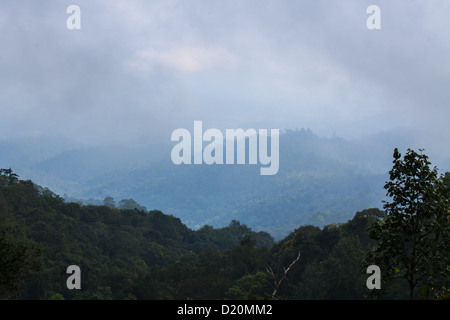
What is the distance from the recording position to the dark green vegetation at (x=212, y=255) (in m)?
9.58

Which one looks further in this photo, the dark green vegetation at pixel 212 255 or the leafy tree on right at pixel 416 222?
the dark green vegetation at pixel 212 255

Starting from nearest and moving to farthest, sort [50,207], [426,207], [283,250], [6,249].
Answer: [426,207], [6,249], [283,250], [50,207]

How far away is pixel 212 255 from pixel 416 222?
33886mm

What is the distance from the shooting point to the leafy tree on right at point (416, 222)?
9375mm

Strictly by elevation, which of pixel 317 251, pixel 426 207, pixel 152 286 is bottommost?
pixel 152 286

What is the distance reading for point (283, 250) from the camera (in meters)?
39.6

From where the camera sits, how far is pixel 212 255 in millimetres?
41969

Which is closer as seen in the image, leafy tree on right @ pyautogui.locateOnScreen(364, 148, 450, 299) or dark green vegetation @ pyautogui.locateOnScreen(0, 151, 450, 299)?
leafy tree on right @ pyautogui.locateOnScreen(364, 148, 450, 299)

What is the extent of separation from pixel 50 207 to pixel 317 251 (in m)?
30.4

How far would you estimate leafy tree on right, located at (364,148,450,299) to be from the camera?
9375 millimetres

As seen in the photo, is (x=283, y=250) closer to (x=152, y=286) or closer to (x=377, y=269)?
(x=152, y=286)

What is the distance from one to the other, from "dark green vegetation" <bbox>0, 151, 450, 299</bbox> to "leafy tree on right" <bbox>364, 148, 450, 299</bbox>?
0.02 metres

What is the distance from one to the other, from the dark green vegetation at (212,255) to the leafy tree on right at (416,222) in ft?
0.07
